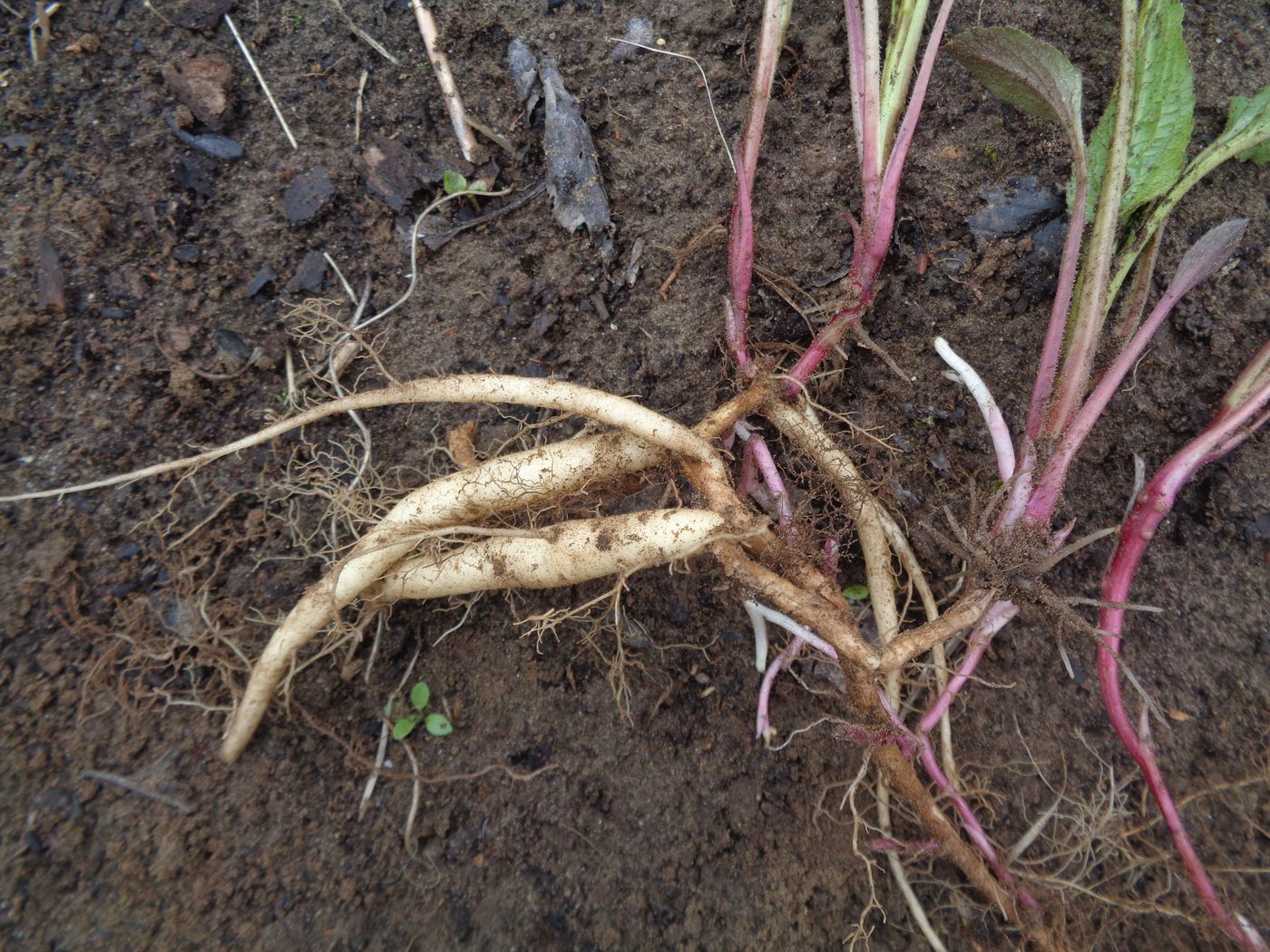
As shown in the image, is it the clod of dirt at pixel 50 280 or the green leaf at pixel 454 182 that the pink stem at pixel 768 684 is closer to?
the green leaf at pixel 454 182

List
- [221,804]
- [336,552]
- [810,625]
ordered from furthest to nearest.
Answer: [336,552] < [221,804] < [810,625]

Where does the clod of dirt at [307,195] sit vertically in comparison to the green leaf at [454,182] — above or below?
below

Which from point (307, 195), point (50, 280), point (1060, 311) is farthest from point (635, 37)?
point (50, 280)

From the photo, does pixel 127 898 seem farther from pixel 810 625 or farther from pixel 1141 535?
pixel 1141 535

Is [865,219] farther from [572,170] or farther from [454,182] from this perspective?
[454,182]

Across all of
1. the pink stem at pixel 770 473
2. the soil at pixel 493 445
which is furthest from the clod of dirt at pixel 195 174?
the pink stem at pixel 770 473

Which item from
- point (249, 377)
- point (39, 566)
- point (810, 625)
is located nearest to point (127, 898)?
point (39, 566)

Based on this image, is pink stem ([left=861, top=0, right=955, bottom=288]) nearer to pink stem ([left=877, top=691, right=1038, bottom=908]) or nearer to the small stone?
pink stem ([left=877, top=691, right=1038, bottom=908])
